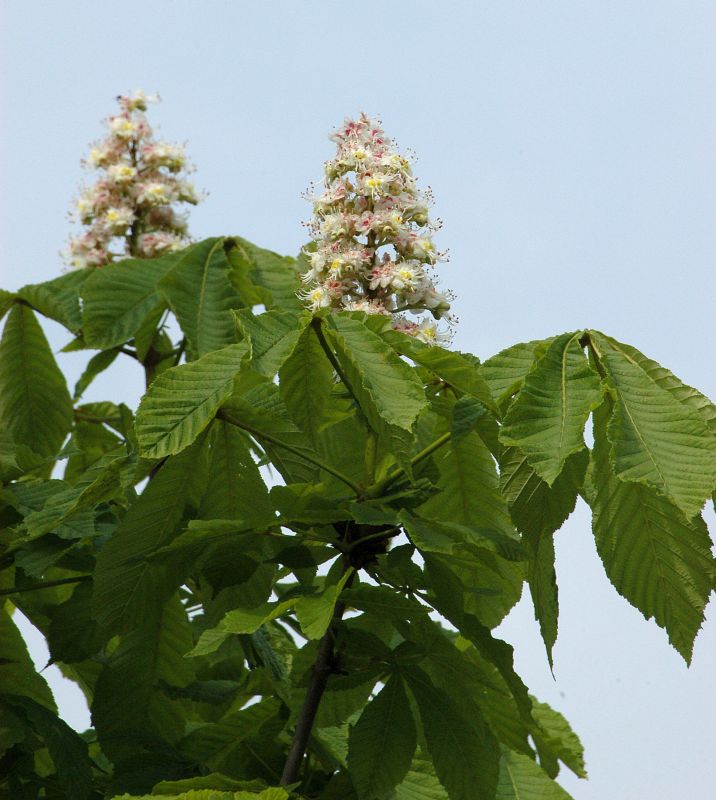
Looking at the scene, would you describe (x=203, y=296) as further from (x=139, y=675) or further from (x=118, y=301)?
(x=139, y=675)

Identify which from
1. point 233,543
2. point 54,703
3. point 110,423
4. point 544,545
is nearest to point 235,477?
point 233,543

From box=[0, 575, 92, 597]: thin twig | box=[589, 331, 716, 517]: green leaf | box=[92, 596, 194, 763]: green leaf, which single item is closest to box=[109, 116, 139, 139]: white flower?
box=[0, 575, 92, 597]: thin twig

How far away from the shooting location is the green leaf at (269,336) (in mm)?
2262

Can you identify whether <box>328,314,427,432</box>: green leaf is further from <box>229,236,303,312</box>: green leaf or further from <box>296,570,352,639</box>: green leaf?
<box>229,236,303,312</box>: green leaf

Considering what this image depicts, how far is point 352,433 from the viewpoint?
282cm

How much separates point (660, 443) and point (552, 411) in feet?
0.70

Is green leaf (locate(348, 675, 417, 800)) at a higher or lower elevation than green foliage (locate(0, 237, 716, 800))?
lower

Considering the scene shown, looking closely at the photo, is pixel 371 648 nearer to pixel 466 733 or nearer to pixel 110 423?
pixel 466 733

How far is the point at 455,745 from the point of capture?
2535mm

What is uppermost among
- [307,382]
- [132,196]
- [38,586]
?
[132,196]

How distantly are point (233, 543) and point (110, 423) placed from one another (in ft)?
8.87

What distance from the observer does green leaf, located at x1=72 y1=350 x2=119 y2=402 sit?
4.67m

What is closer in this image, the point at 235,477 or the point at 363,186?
the point at 235,477

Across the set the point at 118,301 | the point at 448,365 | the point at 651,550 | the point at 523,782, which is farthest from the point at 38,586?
the point at 651,550
